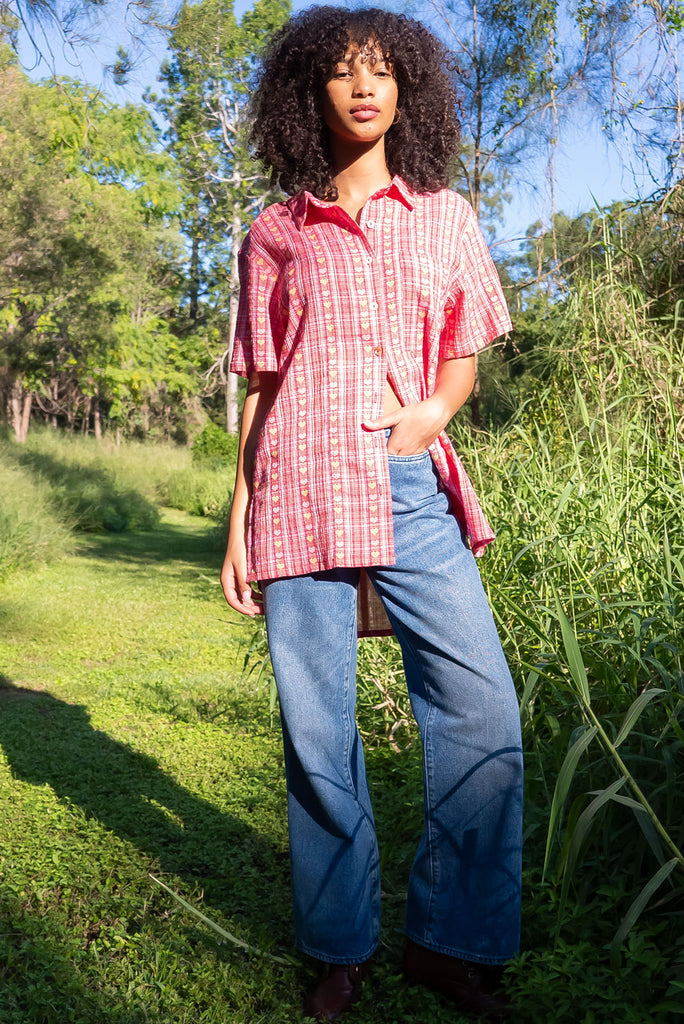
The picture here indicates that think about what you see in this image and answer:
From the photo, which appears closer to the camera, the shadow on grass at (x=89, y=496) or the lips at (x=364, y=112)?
the lips at (x=364, y=112)

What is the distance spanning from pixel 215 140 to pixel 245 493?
48.2 ft

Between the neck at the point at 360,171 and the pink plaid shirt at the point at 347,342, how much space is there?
0.06m

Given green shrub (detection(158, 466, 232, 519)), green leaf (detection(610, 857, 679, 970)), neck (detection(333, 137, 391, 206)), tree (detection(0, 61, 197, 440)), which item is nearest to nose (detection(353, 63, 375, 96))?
neck (detection(333, 137, 391, 206))

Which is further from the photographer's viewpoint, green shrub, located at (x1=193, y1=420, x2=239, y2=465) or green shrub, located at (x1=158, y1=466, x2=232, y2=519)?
green shrub, located at (x1=193, y1=420, x2=239, y2=465)

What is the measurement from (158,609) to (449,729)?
184 inches

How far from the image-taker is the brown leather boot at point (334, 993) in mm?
1821

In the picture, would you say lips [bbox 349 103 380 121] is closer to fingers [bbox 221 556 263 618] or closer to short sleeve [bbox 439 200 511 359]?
short sleeve [bbox 439 200 511 359]

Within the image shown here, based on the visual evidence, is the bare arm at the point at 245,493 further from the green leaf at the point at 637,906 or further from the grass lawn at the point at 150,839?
the green leaf at the point at 637,906

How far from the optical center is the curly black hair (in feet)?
6.05

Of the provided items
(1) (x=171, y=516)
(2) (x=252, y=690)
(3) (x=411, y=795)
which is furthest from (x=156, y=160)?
(3) (x=411, y=795)

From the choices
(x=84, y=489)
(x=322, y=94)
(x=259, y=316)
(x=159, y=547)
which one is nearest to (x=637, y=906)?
(x=259, y=316)

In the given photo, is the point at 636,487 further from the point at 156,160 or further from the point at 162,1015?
the point at 156,160

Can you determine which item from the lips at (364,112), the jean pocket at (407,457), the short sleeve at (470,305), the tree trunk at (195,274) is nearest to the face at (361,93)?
the lips at (364,112)

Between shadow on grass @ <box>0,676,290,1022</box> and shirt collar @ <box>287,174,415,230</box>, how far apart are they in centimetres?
151
